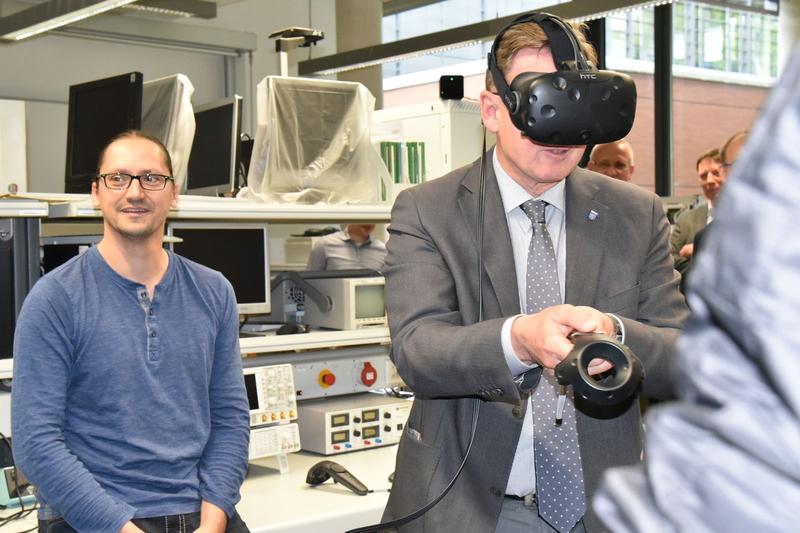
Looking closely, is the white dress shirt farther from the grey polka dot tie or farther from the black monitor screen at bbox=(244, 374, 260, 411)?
the black monitor screen at bbox=(244, 374, 260, 411)

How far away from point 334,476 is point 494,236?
1248 mm

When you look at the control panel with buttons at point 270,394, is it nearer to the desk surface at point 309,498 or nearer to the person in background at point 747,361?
the desk surface at point 309,498

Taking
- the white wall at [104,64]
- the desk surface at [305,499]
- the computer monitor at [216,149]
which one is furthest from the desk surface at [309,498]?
the white wall at [104,64]

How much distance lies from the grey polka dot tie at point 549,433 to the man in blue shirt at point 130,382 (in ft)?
2.98

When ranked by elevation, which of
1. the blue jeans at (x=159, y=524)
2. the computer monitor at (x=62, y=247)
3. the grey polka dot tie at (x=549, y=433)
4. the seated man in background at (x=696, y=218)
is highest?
the seated man in background at (x=696, y=218)

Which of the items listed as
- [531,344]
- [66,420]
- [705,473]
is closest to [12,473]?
[66,420]

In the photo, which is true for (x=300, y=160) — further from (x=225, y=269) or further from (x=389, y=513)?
(x=389, y=513)

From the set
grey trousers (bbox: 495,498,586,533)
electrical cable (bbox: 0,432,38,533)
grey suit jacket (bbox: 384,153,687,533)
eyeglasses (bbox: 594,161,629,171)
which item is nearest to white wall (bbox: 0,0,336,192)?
eyeglasses (bbox: 594,161,629,171)

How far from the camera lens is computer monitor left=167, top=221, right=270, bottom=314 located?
291 cm

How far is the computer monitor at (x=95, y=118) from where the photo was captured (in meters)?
3.08

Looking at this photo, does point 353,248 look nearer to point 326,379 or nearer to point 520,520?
point 326,379

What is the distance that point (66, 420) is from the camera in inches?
79.3

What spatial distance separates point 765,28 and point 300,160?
5.21 metres

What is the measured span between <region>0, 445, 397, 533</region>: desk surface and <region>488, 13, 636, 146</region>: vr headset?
4.16ft
